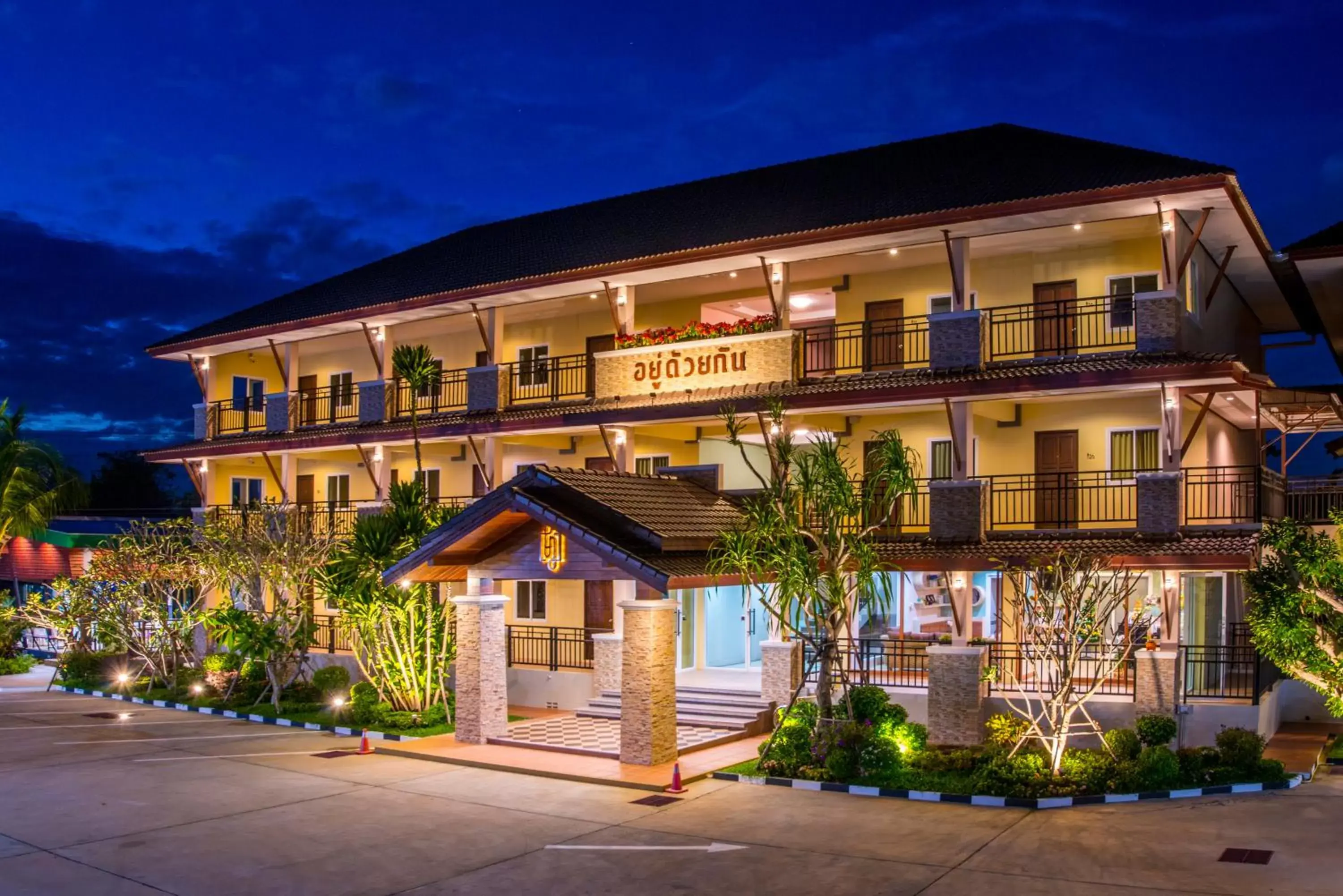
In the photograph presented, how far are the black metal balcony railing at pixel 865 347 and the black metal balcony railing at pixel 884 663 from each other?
5.52 meters

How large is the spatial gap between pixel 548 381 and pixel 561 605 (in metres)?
5.58

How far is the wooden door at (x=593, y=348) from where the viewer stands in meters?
28.5

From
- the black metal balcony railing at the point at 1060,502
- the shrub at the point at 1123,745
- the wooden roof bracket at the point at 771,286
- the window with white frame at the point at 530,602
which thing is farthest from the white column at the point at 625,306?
the shrub at the point at 1123,745

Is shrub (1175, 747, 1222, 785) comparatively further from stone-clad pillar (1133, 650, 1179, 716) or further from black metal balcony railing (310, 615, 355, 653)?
black metal balcony railing (310, 615, 355, 653)

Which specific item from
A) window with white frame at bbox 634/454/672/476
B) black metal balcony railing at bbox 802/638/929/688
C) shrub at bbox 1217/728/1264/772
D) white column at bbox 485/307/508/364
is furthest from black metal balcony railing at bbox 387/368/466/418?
shrub at bbox 1217/728/1264/772

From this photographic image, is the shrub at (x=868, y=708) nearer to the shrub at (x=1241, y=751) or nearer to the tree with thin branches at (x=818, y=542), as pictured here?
the tree with thin branches at (x=818, y=542)

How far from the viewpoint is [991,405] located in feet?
75.6

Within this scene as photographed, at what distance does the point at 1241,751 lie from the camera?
17016 mm

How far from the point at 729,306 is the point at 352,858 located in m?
17.0

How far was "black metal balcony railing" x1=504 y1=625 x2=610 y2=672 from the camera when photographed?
25.8 m

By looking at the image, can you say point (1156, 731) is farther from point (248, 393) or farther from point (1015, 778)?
point (248, 393)

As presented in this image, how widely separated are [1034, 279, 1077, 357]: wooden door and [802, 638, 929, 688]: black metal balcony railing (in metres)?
6.24

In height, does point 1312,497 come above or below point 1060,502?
above

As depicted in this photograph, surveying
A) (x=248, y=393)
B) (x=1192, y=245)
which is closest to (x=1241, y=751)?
(x=1192, y=245)
